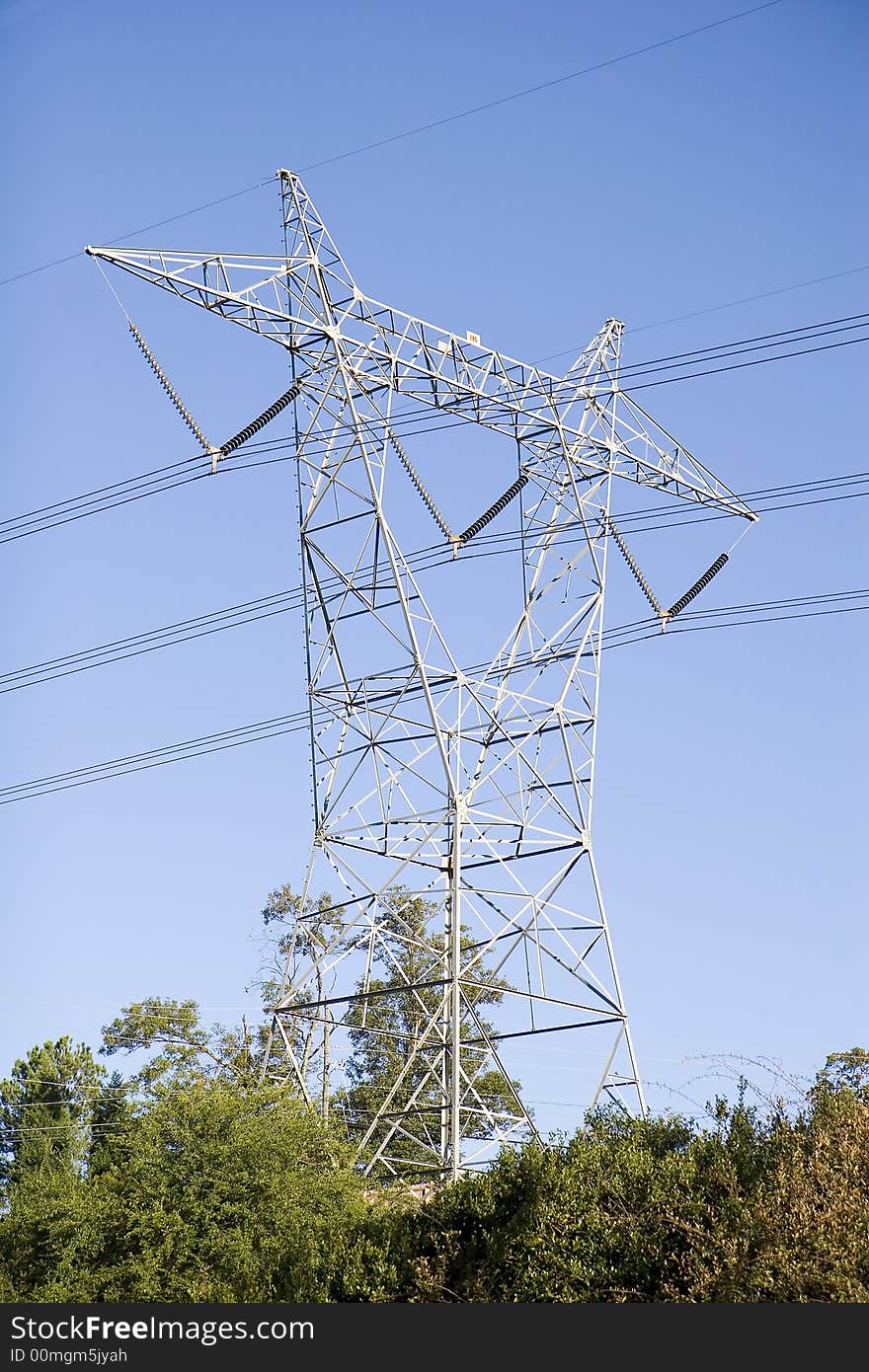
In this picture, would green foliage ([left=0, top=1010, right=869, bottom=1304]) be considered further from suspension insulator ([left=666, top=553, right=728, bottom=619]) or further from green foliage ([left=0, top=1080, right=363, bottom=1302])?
suspension insulator ([left=666, top=553, right=728, bottom=619])

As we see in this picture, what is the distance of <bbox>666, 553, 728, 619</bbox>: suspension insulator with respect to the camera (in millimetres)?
33344

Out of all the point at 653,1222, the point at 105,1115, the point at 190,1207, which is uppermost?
the point at 105,1115

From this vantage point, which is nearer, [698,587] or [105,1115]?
[698,587]

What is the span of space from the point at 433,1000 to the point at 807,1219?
3671cm

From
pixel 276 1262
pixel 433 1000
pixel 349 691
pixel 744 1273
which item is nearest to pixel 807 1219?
pixel 744 1273

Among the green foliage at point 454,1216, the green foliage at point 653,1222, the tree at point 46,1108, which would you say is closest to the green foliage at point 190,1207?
the green foliage at point 454,1216

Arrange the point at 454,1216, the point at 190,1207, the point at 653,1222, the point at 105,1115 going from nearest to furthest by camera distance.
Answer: the point at 653,1222 → the point at 454,1216 → the point at 190,1207 → the point at 105,1115

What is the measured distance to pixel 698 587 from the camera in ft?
110

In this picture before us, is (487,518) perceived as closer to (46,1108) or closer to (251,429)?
(251,429)

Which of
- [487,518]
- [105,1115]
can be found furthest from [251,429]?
[105,1115]

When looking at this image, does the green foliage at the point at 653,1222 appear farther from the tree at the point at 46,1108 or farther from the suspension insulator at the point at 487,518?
the tree at the point at 46,1108

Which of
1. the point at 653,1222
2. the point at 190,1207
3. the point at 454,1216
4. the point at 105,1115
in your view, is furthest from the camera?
the point at 105,1115

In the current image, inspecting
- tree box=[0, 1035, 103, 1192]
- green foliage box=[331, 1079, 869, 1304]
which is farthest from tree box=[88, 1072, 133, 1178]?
green foliage box=[331, 1079, 869, 1304]

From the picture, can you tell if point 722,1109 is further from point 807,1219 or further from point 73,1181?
point 73,1181
